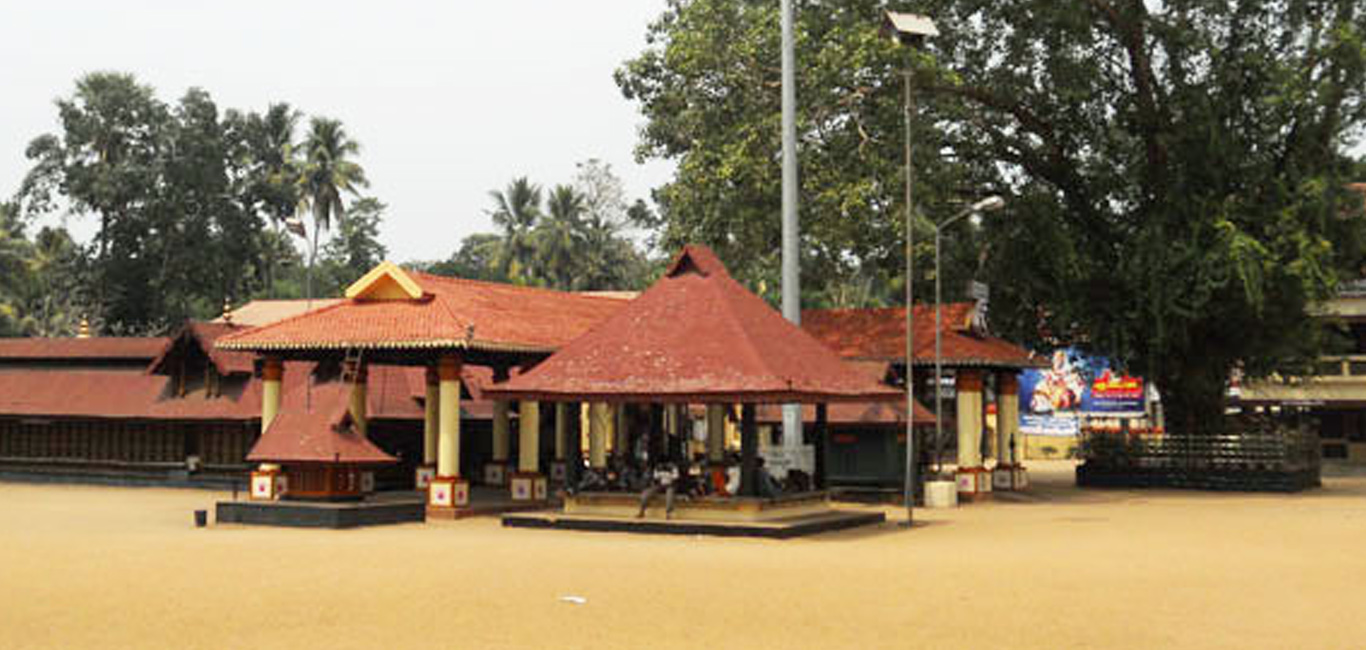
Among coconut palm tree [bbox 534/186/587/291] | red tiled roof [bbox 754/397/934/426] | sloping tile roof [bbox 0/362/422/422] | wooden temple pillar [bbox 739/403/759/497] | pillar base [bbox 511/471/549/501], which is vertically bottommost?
pillar base [bbox 511/471/549/501]

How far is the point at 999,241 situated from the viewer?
4131 centimetres

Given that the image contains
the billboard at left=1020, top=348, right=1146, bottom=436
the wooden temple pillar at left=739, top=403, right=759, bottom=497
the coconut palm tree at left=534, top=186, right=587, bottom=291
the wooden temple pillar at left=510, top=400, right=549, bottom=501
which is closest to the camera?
the wooden temple pillar at left=739, top=403, right=759, bottom=497

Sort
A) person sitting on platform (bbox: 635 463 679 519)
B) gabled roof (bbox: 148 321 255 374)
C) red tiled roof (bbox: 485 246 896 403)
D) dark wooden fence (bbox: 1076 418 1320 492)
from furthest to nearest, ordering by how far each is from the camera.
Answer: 1. gabled roof (bbox: 148 321 255 374)
2. dark wooden fence (bbox: 1076 418 1320 492)
3. person sitting on platform (bbox: 635 463 679 519)
4. red tiled roof (bbox: 485 246 896 403)

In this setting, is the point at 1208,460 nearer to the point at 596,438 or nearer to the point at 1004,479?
the point at 1004,479

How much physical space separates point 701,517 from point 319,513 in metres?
7.54

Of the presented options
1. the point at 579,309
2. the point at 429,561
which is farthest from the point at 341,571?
the point at 579,309

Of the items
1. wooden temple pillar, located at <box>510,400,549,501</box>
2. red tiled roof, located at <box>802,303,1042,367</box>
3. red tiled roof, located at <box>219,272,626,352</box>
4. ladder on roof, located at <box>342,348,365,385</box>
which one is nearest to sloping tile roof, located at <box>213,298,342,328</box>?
red tiled roof, located at <box>219,272,626,352</box>

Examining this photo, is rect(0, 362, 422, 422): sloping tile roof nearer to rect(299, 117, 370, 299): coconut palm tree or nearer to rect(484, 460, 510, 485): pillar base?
rect(484, 460, 510, 485): pillar base

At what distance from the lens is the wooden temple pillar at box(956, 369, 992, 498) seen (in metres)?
35.5

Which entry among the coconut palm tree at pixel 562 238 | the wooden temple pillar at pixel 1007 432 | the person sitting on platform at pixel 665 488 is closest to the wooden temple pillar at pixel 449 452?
the person sitting on platform at pixel 665 488

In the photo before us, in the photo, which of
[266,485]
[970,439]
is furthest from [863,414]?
[266,485]

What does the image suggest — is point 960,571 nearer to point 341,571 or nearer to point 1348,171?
point 341,571

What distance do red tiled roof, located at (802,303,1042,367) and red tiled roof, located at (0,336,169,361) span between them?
21218 millimetres

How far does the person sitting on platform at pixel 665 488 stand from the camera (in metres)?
25.6
